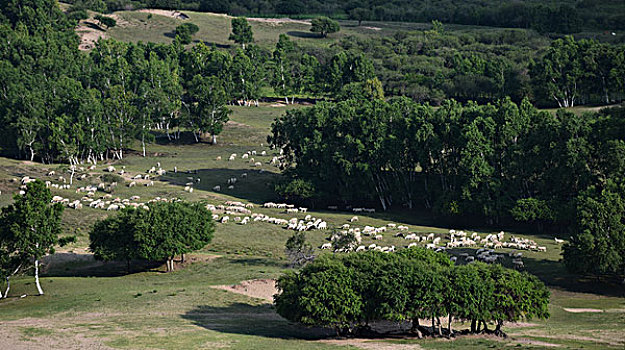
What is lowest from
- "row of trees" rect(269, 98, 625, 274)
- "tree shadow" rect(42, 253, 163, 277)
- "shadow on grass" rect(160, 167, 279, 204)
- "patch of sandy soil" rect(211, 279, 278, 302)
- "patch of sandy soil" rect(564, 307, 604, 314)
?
"tree shadow" rect(42, 253, 163, 277)

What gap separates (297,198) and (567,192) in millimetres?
40024

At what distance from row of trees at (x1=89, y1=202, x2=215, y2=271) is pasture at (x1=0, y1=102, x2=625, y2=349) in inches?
86.1

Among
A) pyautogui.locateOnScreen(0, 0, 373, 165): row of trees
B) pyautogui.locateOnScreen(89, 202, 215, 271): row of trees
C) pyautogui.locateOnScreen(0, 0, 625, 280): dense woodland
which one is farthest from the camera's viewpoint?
pyautogui.locateOnScreen(0, 0, 373, 165): row of trees

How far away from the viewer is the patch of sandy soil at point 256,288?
72625mm

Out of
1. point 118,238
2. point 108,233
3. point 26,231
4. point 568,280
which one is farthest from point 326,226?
point 26,231

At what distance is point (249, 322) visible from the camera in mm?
63062

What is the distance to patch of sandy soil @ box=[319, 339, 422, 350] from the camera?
5556 centimetres

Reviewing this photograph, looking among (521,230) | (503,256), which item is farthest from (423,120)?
(503,256)

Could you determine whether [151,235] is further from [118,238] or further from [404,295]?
[404,295]

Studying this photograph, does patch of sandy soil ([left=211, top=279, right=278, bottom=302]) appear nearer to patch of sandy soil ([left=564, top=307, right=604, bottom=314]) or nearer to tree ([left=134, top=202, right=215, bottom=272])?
tree ([left=134, top=202, right=215, bottom=272])

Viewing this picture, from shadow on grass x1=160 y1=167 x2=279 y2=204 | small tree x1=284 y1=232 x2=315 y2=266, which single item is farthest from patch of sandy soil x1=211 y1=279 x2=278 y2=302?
shadow on grass x1=160 y1=167 x2=279 y2=204

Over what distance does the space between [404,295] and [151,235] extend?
31.4 metres

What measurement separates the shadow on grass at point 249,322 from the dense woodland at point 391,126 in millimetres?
29820

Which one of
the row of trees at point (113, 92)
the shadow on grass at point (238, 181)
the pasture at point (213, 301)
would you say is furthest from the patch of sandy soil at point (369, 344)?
the row of trees at point (113, 92)
